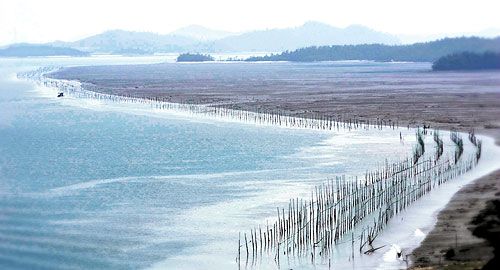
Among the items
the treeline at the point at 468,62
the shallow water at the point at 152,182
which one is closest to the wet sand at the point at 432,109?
the treeline at the point at 468,62

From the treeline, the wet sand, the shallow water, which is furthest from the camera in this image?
the treeline

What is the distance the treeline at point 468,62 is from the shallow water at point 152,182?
64.0 m

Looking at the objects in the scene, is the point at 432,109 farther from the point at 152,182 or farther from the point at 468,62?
the point at 468,62

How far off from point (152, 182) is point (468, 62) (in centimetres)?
9595

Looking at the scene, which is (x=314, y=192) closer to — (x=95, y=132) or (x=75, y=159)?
(x=75, y=159)

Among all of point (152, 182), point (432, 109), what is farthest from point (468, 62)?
point (152, 182)

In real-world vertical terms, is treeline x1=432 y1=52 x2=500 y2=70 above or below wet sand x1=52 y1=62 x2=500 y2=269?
above

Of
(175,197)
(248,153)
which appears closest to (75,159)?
(248,153)

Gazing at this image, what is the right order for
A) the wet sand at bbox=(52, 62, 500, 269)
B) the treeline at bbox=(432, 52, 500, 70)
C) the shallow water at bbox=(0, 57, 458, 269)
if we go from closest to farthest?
the wet sand at bbox=(52, 62, 500, 269) → the shallow water at bbox=(0, 57, 458, 269) → the treeline at bbox=(432, 52, 500, 70)

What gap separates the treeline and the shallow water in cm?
6401

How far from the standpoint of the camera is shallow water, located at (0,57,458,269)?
21.0 m

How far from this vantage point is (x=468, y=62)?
383 ft

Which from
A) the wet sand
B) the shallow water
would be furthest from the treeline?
the shallow water

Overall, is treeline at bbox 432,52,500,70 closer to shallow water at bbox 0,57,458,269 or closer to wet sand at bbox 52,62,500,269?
wet sand at bbox 52,62,500,269
